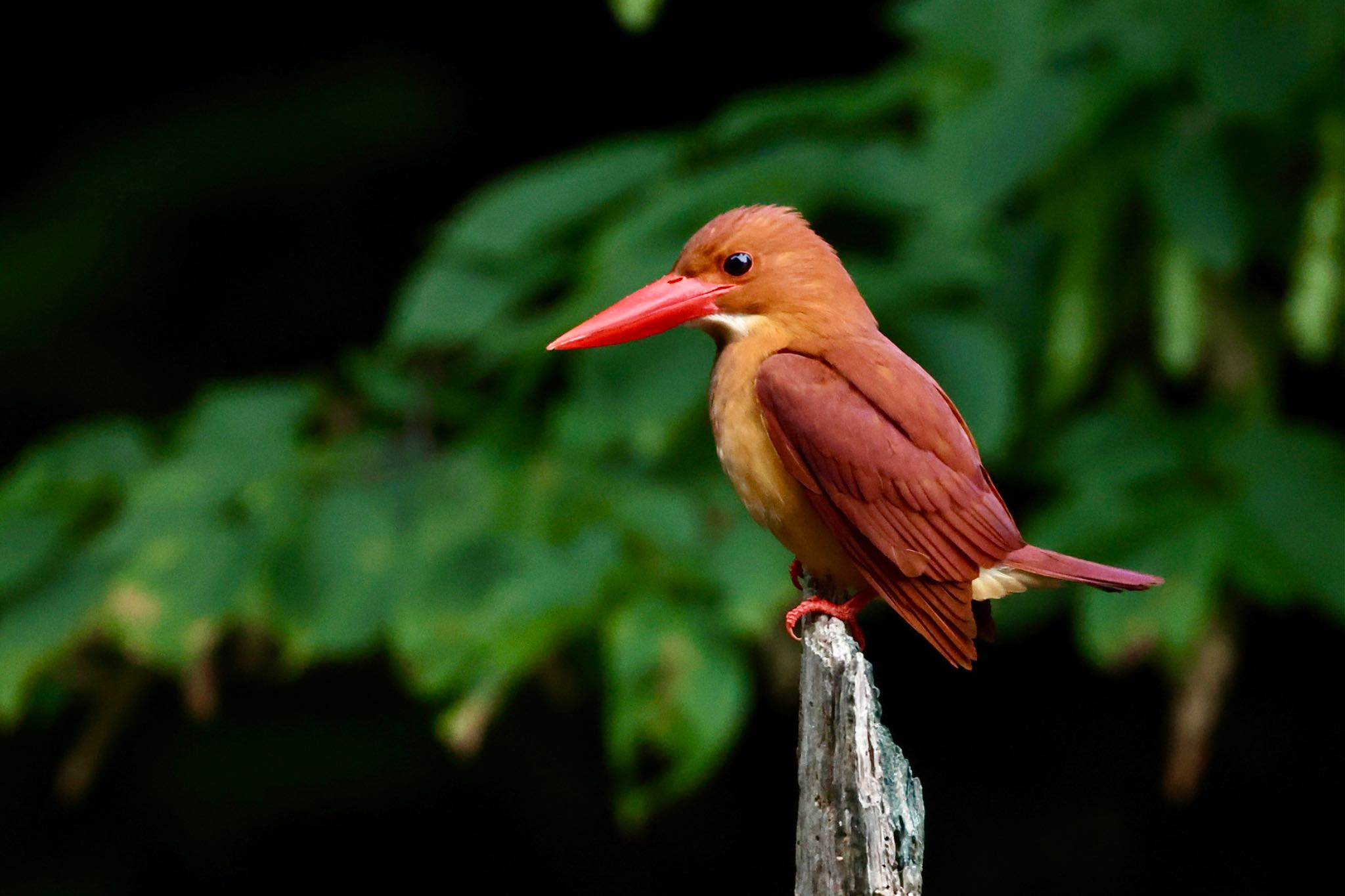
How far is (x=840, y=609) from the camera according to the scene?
227 centimetres

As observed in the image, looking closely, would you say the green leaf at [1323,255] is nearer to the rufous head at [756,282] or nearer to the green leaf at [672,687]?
the rufous head at [756,282]

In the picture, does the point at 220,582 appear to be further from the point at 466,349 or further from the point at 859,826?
the point at 859,826

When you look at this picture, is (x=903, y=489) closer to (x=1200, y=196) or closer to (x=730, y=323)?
(x=730, y=323)

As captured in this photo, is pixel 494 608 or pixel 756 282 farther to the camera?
pixel 494 608

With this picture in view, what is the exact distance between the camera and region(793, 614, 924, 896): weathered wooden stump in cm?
189

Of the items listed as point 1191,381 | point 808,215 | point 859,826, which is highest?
point 808,215

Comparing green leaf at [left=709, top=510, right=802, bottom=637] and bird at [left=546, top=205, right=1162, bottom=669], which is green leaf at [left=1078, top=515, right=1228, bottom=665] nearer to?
green leaf at [left=709, top=510, right=802, bottom=637]

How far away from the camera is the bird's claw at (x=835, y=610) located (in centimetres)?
227

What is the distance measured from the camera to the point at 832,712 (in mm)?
1944

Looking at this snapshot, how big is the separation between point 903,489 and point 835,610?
0.72ft

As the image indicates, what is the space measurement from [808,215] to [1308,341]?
1035mm

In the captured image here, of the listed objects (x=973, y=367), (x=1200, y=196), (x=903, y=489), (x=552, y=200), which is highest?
(x=552, y=200)

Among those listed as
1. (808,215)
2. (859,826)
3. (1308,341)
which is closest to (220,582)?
(808,215)

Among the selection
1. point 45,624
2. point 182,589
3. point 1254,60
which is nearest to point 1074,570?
point 1254,60
